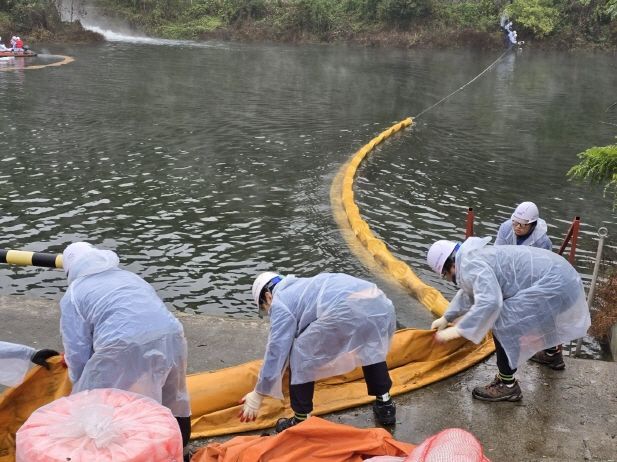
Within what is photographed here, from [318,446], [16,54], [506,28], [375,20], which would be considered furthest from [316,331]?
[375,20]

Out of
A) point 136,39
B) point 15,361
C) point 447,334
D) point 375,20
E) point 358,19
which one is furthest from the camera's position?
point 358,19

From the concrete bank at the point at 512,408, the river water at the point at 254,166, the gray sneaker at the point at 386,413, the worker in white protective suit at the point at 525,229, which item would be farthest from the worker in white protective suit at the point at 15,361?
the worker in white protective suit at the point at 525,229

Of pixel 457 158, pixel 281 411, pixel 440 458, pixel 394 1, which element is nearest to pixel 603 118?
pixel 457 158

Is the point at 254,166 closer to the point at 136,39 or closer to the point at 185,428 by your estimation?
the point at 185,428

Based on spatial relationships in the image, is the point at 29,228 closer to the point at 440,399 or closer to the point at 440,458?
the point at 440,399

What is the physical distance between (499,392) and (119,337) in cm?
287

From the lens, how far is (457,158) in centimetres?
1451

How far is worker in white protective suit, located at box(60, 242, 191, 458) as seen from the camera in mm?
3586

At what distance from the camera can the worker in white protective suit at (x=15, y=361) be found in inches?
158

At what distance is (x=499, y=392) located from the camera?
4.79 m

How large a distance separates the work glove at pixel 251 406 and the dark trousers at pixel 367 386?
232mm

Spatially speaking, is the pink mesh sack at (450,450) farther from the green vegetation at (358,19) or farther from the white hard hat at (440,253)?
the green vegetation at (358,19)

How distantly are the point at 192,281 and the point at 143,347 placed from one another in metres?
4.75

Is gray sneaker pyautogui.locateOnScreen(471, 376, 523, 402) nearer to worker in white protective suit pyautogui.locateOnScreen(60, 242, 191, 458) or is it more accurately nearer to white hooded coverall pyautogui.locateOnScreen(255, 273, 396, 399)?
white hooded coverall pyautogui.locateOnScreen(255, 273, 396, 399)
